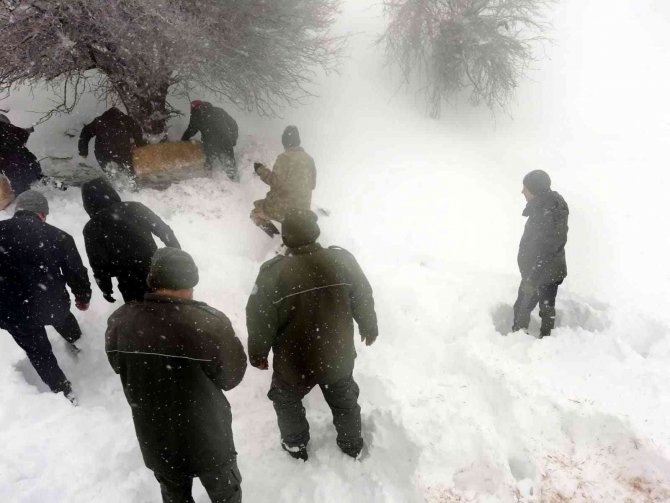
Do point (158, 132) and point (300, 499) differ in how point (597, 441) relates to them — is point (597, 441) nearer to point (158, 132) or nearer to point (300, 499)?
point (300, 499)

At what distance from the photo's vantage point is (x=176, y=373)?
2.09 meters

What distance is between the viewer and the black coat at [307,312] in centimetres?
252

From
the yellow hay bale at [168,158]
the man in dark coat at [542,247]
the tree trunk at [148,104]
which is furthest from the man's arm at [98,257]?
the man in dark coat at [542,247]

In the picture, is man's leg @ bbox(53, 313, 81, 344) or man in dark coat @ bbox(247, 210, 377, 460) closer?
man in dark coat @ bbox(247, 210, 377, 460)

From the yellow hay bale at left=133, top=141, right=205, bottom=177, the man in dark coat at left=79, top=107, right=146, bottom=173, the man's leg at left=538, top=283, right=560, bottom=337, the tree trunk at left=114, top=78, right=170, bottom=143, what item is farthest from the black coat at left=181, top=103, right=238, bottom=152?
the man's leg at left=538, top=283, right=560, bottom=337

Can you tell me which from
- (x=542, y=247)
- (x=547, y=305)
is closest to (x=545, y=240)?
(x=542, y=247)

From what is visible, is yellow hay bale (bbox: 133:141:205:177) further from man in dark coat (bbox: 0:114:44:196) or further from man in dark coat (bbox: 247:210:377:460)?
man in dark coat (bbox: 247:210:377:460)

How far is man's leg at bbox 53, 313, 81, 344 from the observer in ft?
12.8

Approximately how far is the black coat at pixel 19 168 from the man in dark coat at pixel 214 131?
2134mm

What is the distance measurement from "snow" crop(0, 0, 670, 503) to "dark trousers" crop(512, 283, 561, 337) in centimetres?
15

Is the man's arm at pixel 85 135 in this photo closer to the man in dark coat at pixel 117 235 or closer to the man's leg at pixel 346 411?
the man in dark coat at pixel 117 235

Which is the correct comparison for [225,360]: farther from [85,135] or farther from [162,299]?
[85,135]

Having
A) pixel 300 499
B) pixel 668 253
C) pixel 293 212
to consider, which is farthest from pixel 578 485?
pixel 668 253

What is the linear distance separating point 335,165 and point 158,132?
9.95 ft
